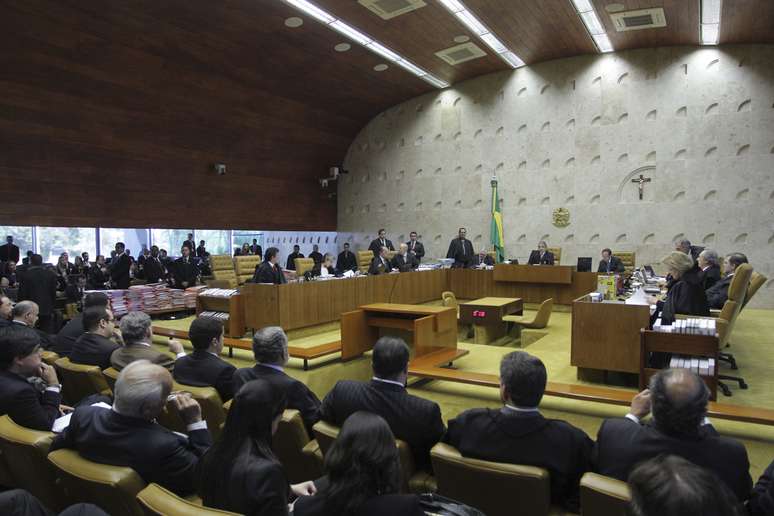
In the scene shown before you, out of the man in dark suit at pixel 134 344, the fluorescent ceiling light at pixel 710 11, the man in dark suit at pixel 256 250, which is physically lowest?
the man in dark suit at pixel 134 344

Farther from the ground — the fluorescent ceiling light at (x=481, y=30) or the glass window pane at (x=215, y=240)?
the fluorescent ceiling light at (x=481, y=30)

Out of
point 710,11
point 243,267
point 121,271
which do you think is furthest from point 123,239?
point 710,11

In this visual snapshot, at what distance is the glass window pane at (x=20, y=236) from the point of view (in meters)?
9.30

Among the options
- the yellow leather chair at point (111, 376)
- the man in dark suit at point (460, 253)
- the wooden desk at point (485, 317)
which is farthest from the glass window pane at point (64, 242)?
the yellow leather chair at point (111, 376)

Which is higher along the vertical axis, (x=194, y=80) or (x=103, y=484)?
(x=194, y=80)

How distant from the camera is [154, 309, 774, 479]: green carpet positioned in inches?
141

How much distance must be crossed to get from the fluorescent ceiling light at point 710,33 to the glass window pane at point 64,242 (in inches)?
472

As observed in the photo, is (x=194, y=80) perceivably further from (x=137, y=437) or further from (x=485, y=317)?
(x=137, y=437)

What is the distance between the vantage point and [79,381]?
10.3ft

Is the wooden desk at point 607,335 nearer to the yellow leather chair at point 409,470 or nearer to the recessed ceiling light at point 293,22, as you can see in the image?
the yellow leather chair at point 409,470

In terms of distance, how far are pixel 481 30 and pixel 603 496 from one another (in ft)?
31.1

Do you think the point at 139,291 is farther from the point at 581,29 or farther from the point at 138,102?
the point at 581,29

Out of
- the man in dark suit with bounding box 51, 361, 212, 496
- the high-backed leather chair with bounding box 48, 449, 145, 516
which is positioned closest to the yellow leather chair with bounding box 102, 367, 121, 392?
the man in dark suit with bounding box 51, 361, 212, 496

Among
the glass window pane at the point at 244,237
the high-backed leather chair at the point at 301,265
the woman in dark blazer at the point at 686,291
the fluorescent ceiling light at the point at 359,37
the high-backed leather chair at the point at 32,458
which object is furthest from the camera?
the glass window pane at the point at 244,237
